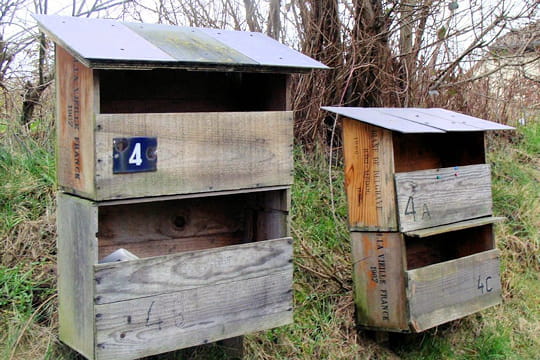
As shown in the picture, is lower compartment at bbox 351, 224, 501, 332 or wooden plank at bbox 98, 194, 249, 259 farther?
lower compartment at bbox 351, 224, 501, 332

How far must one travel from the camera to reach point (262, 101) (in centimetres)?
383

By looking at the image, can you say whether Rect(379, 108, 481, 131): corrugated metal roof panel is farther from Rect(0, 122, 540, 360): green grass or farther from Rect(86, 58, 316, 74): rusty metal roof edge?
Rect(86, 58, 316, 74): rusty metal roof edge

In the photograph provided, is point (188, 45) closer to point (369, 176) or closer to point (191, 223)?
point (191, 223)

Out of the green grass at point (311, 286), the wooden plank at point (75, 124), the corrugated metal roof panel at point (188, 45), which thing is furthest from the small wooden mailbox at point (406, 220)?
the wooden plank at point (75, 124)

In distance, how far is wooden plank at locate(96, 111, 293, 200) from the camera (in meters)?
2.88

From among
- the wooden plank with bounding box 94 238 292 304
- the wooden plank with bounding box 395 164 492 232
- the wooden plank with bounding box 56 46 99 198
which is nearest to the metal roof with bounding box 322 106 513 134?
the wooden plank with bounding box 395 164 492 232

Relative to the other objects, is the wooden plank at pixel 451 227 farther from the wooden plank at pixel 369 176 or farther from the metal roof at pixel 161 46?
the metal roof at pixel 161 46

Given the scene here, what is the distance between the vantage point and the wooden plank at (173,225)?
352cm

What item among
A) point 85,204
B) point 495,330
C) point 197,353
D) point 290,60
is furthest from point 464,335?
point 85,204

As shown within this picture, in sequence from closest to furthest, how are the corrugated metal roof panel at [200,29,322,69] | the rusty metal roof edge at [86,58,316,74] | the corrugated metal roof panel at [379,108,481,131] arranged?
1. the rusty metal roof edge at [86,58,316,74]
2. the corrugated metal roof panel at [200,29,322,69]
3. the corrugated metal roof panel at [379,108,481,131]

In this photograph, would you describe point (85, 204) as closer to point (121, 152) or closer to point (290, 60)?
point (121, 152)

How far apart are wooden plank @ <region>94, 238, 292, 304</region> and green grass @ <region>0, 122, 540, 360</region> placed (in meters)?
0.68

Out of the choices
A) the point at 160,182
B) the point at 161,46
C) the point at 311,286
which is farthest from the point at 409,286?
the point at 161,46

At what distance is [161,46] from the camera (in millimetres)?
3115
